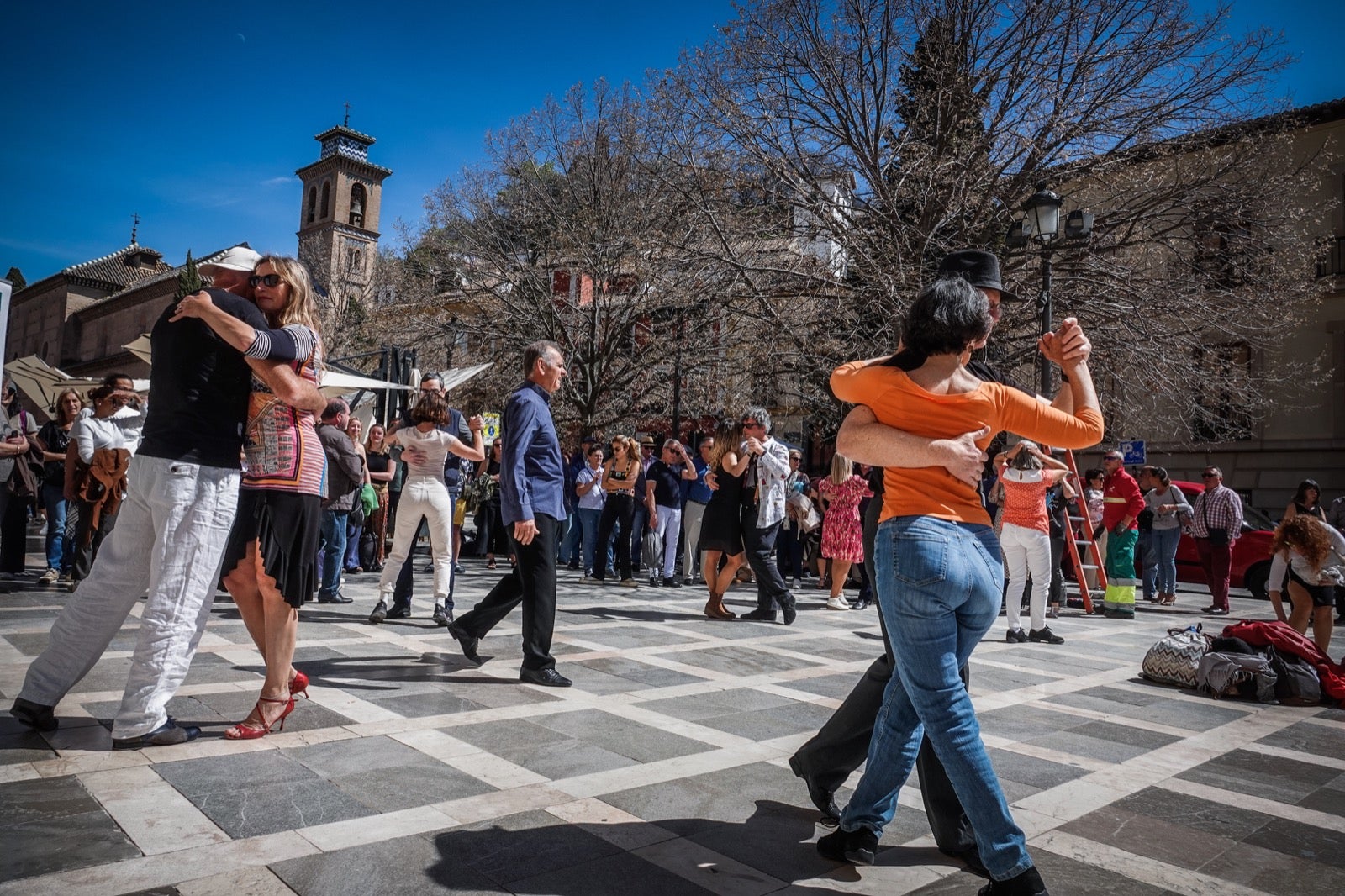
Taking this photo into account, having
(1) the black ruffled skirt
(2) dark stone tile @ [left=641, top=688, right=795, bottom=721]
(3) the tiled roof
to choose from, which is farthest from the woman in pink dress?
(3) the tiled roof

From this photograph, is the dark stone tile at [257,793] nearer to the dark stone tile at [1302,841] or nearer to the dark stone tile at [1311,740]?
the dark stone tile at [1302,841]

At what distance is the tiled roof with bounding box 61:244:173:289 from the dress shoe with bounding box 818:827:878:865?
89342mm

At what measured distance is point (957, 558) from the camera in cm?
267

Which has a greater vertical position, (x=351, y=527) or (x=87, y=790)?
(x=351, y=527)

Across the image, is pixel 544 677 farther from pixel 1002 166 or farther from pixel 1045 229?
pixel 1002 166

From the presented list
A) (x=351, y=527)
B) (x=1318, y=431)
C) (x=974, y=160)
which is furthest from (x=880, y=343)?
(x=1318, y=431)

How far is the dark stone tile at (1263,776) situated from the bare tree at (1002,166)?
10547 millimetres

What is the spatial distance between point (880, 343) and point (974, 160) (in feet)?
11.5

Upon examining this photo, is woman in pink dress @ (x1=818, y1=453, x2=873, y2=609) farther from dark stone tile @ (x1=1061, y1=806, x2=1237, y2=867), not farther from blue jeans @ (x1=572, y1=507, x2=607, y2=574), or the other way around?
dark stone tile @ (x1=1061, y1=806, x2=1237, y2=867)

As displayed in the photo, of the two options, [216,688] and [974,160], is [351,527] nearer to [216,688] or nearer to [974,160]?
[216,688]

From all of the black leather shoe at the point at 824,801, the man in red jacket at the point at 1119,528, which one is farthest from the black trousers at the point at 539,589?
the man in red jacket at the point at 1119,528


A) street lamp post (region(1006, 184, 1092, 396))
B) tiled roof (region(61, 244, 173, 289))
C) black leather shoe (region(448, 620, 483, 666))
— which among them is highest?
tiled roof (region(61, 244, 173, 289))

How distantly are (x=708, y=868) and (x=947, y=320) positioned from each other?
71.9 inches

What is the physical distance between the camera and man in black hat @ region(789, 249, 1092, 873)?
9.04ft
